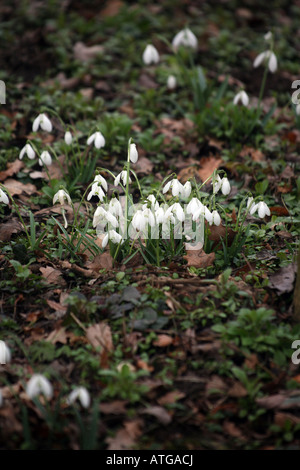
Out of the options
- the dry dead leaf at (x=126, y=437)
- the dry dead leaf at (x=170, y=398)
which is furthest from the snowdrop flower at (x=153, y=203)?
the dry dead leaf at (x=126, y=437)

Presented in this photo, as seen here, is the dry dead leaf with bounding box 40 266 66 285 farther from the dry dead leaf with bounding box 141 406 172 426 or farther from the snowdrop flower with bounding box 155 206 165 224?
the dry dead leaf with bounding box 141 406 172 426

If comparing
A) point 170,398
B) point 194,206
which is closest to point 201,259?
point 194,206

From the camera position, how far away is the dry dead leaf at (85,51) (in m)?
4.89

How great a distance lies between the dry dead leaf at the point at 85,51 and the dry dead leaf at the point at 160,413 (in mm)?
3936

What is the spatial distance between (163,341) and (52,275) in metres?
0.77

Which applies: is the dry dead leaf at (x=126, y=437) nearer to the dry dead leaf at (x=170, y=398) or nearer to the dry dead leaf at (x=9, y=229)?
the dry dead leaf at (x=170, y=398)

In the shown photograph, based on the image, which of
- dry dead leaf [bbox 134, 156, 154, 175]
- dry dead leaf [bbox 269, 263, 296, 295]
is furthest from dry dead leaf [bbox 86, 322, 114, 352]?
dry dead leaf [bbox 134, 156, 154, 175]

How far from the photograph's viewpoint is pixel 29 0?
5.69 metres

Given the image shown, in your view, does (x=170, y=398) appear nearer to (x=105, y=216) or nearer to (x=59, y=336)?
(x=59, y=336)

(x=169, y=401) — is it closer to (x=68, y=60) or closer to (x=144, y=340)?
(x=144, y=340)

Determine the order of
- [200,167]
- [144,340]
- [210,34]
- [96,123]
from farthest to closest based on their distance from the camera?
[210,34] → [96,123] → [200,167] → [144,340]

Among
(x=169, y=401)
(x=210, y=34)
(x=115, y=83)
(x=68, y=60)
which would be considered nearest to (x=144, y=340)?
(x=169, y=401)

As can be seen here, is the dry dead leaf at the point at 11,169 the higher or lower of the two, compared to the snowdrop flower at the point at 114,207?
higher
